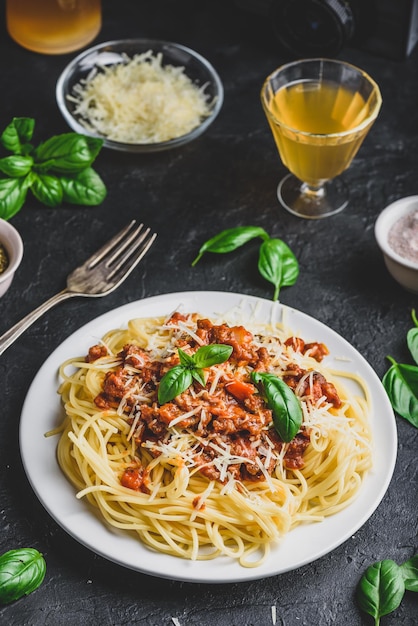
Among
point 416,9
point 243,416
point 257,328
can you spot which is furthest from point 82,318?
point 416,9

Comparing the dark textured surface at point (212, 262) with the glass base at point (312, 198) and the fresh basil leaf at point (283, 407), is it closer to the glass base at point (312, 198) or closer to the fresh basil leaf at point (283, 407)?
the glass base at point (312, 198)

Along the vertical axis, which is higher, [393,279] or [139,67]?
[139,67]

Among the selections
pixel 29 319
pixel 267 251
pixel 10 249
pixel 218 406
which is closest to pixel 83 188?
pixel 10 249

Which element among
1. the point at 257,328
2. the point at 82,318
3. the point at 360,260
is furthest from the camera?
the point at 360,260

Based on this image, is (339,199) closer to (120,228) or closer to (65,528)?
(120,228)

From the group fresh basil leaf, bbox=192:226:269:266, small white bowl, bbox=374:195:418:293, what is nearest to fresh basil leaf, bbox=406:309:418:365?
small white bowl, bbox=374:195:418:293

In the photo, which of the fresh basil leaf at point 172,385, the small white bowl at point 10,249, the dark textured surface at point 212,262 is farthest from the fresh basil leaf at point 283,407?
the small white bowl at point 10,249
